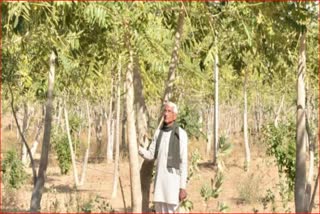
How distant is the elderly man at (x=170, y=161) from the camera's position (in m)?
5.05

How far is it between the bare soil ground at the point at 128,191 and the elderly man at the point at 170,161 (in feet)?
11.6

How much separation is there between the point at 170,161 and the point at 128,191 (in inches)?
523

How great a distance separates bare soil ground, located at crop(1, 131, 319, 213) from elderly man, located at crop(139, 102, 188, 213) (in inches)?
140

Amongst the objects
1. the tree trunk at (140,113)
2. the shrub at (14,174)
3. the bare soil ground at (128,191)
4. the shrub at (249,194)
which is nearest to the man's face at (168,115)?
the tree trunk at (140,113)

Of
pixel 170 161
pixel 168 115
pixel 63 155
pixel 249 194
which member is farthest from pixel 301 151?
pixel 63 155

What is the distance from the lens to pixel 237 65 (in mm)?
5520

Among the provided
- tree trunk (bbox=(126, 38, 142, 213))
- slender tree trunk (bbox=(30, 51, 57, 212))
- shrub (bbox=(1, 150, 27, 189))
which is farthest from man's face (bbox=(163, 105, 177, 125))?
shrub (bbox=(1, 150, 27, 189))

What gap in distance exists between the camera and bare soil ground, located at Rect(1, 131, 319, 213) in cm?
1271

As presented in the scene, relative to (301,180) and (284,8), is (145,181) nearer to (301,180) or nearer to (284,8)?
(301,180)

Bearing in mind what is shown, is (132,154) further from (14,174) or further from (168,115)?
(14,174)

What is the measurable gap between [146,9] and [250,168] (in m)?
18.5

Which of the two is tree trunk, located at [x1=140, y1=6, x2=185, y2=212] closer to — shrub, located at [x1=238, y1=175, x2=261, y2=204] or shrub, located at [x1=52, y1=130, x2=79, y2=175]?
shrub, located at [x1=238, y1=175, x2=261, y2=204]

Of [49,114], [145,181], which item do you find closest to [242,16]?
[145,181]

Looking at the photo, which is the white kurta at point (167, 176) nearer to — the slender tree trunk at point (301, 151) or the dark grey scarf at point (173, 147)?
the dark grey scarf at point (173, 147)
